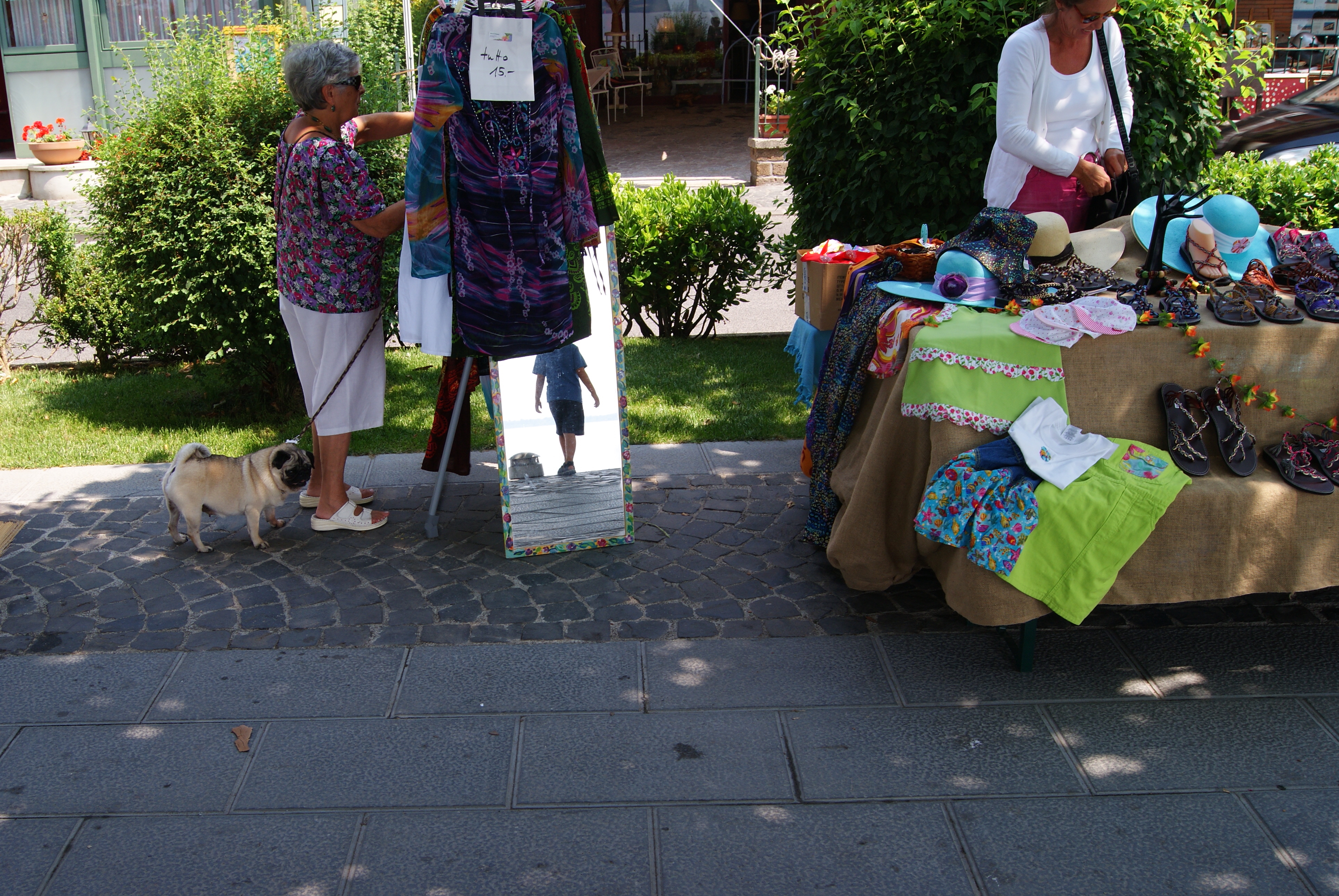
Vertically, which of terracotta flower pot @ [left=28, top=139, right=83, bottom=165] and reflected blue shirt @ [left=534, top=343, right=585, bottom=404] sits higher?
terracotta flower pot @ [left=28, top=139, right=83, bottom=165]

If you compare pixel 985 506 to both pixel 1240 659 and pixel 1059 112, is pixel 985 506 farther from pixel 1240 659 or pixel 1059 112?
pixel 1059 112

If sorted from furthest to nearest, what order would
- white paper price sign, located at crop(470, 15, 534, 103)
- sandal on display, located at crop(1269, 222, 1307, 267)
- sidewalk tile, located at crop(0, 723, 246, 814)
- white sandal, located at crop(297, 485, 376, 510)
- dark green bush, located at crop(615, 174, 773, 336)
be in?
dark green bush, located at crop(615, 174, 773, 336) → white sandal, located at crop(297, 485, 376, 510) → sandal on display, located at crop(1269, 222, 1307, 267) → white paper price sign, located at crop(470, 15, 534, 103) → sidewalk tile, located at crop(0, 723, 246, 814)

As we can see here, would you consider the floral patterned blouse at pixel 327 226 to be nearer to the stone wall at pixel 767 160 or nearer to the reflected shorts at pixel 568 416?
the reflected shorts at pixel 568 416

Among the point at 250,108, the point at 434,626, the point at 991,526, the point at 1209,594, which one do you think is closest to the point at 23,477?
the point at 250,108

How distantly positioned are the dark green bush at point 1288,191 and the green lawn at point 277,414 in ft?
10.2

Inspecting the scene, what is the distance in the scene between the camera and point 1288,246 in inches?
159

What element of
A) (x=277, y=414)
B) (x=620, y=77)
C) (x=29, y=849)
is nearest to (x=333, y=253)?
(x=277, y=414)

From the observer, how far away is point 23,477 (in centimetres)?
520

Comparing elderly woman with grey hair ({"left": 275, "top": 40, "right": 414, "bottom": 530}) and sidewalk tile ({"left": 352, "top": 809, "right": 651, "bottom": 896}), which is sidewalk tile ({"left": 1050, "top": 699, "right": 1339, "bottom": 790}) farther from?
elderly woman with grey hair ({"left": 275, "top": 40, "right": 414, "bottom": 530})

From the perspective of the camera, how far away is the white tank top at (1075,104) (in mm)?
4207

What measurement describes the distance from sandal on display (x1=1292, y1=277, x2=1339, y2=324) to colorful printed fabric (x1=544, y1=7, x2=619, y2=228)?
255cm

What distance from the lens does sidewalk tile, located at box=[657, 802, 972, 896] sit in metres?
2.59

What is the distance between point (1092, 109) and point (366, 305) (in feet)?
10.3

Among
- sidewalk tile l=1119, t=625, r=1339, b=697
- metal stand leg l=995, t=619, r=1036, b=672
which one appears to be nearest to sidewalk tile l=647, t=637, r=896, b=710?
metal stand leg l=995, t=619, r=1036, b=672
